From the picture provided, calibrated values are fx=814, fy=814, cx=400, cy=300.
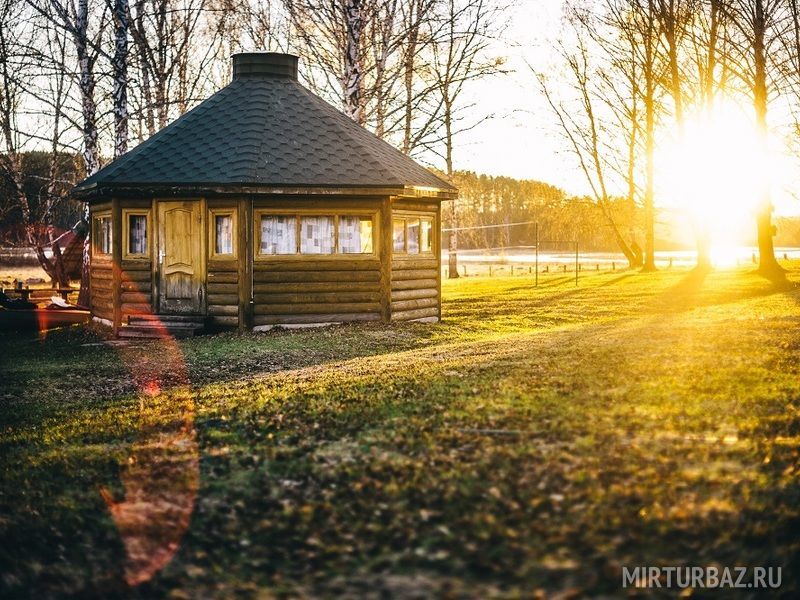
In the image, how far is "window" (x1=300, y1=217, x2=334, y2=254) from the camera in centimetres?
1692

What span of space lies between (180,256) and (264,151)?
2.83 meters

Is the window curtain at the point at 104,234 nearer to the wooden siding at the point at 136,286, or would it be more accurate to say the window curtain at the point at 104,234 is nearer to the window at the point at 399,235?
the wooden siding at the point at 136,286

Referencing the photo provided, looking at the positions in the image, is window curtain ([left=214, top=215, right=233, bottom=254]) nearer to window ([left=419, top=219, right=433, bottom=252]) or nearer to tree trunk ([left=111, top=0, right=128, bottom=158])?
window ([left=419, top=219, right=433, bottom=252])

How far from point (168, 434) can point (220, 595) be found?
144 inches

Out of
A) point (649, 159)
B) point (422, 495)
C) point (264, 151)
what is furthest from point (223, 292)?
point (649, 159)

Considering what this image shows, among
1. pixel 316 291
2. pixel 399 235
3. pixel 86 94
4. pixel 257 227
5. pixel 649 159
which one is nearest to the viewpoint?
pixel 257 227

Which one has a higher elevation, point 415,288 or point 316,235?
point 316,235

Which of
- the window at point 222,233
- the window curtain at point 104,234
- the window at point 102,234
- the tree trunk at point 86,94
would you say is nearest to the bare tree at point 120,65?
the tree trunk at point 86,94

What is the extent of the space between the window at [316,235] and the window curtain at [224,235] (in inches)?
57.1

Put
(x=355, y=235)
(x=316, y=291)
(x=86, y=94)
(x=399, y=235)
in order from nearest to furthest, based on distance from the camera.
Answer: (x=316, y=291) < (x=355, y=235) < (x=399, y=235) < (x=86, y=94)

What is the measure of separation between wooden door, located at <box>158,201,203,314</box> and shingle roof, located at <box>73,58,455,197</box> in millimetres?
771

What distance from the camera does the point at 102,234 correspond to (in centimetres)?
1888

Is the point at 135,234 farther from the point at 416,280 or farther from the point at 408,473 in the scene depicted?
the point at 408,473

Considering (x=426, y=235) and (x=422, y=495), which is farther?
(x=426, y=235)
